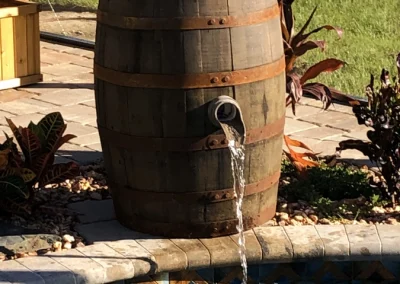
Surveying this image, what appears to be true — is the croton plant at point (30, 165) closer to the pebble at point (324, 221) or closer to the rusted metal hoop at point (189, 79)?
the rusted metal hoop at point (189, 79)

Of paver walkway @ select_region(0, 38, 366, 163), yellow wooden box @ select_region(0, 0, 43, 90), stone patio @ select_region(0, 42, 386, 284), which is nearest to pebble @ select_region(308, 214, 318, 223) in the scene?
stone patio @ select_region(0, 42, 386, 284)

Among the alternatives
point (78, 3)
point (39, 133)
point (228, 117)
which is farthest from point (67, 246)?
point (78, 3)

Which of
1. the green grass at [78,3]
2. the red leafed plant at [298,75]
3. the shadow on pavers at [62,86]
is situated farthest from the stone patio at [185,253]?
the green grass at [78,3]

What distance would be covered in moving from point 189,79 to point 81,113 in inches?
101

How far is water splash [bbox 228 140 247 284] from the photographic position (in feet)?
13.5

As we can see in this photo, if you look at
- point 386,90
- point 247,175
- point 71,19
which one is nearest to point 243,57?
point 247,175

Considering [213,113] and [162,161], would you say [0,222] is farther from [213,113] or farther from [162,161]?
[213,113]

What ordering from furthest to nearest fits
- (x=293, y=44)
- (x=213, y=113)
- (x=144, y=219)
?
(x=293, y=44), (x=144, y=219), (x=213, y=113)

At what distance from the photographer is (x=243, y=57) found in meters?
4.10

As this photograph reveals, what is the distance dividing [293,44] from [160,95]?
53.0 inches

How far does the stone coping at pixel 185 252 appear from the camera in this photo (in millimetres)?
3887

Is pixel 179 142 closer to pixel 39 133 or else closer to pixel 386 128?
pixel 39 133

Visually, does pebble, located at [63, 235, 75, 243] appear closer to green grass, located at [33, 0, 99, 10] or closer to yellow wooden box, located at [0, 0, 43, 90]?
yellow wooden box, located at [0, 0, 43, 90]

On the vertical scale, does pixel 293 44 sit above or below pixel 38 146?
above
